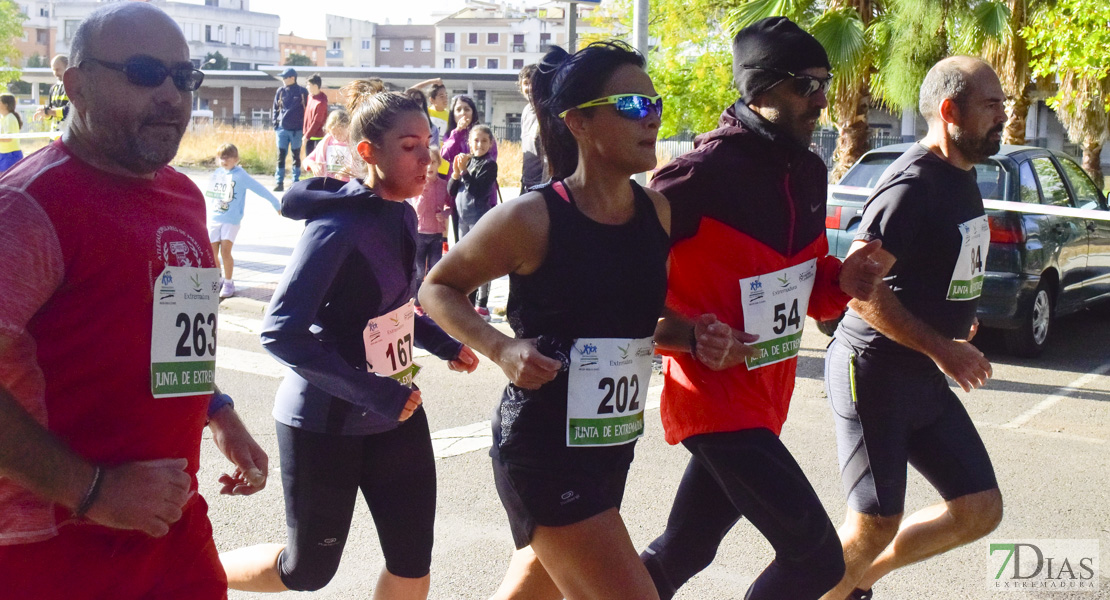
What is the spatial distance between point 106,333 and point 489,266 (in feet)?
3.22

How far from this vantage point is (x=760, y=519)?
9.51 feet

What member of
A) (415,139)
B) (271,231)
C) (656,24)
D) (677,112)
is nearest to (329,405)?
(415,139)

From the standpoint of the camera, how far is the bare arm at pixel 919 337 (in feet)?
10.9

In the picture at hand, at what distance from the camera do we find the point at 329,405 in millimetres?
3020

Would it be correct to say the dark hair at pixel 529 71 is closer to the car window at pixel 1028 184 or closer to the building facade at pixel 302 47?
the car window at pixel 1028 184

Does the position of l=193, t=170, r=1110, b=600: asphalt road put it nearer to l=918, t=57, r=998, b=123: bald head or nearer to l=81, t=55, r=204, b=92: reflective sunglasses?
l=918, t=57, r=998, b=123: bald head

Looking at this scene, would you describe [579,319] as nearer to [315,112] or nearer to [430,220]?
[430,220]

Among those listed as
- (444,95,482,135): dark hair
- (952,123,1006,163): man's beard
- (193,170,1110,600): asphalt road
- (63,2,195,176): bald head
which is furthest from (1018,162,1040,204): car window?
(63,2,195,176): bald head

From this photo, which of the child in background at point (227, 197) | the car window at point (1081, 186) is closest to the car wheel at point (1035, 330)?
the car window at point (1081, 186)

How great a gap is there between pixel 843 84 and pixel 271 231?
28.4 feet

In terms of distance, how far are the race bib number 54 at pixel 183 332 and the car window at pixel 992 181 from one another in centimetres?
757

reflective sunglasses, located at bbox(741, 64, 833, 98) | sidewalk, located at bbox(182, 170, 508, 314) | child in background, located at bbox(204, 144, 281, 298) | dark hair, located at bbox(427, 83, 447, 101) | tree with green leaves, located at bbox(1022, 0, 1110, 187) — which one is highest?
tree with green leaves, located at bbox(1022, 0, 1110, 187)

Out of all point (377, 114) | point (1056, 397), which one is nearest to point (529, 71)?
point (377, 114)

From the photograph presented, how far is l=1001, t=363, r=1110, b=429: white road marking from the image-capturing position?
6805mm
